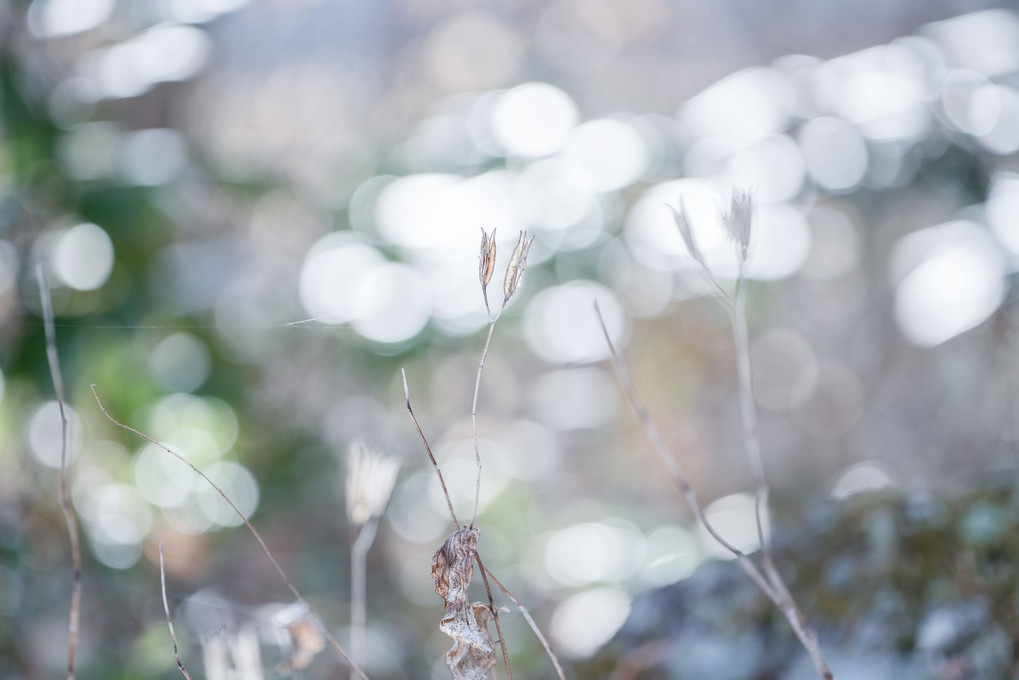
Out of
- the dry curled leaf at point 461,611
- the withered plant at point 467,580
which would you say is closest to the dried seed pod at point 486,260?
the withered plant at point 467,580

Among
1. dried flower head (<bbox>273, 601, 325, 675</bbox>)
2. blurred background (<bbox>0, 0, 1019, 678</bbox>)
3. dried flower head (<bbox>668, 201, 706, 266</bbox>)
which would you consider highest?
dried flower head (<bbox>668, 201, 706, 266</bbox>)

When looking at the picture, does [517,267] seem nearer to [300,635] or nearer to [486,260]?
[486,260]

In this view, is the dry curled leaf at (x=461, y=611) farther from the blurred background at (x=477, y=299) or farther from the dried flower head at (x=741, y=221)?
the dried flower head at (x=741, y=221)

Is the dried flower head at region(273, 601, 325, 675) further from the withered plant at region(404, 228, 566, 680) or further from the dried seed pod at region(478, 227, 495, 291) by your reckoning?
the dried seed pod at region(478, 227, 495, 291)

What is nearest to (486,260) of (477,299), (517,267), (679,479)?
(517,267)

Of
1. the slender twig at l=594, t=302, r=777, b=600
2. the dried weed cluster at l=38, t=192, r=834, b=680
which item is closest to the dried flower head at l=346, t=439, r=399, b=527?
the dried weed cluster at l=38, t=192, r=834, b=680

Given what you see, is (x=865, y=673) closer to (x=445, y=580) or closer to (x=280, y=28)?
(x=445, y=580)
